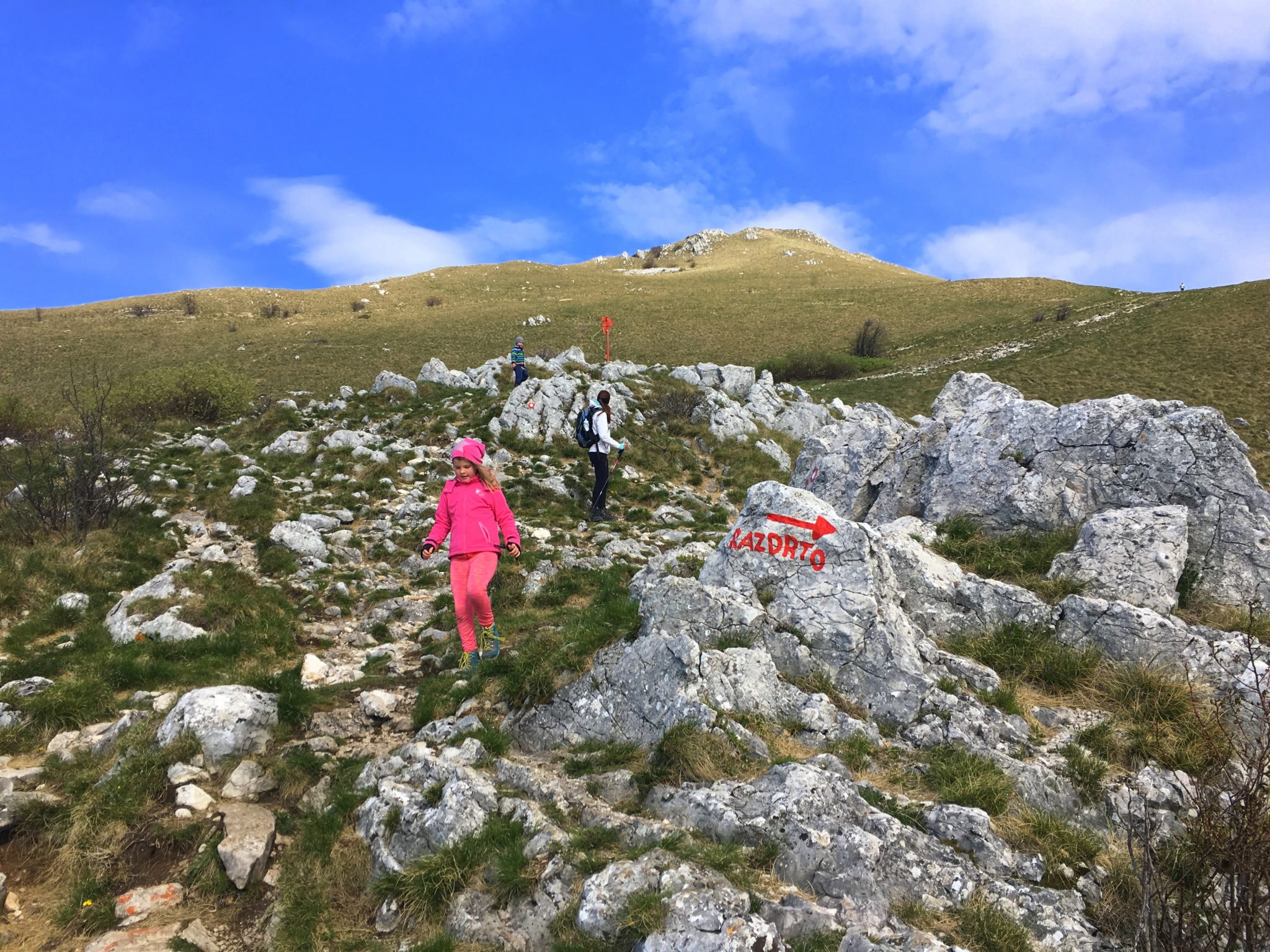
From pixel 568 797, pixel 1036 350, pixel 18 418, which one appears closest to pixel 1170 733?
pixel 568 797

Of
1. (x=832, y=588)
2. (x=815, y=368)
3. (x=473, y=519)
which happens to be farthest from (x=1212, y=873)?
(x=815, y=368)

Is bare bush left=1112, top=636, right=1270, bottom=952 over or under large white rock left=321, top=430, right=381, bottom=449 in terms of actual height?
under

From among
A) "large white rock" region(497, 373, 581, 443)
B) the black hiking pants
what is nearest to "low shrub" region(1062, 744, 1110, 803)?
the black hiking pants

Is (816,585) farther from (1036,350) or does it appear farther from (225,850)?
(1036,350)

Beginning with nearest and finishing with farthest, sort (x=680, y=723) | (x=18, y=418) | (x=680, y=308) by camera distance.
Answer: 1. (x=680, y=723)
2. (x=18, y=418)
3. (x=680, y=308)

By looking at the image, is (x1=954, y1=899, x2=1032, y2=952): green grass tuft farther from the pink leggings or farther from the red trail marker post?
the red trail marker post

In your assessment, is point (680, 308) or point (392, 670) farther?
Answer: point (680, 308)

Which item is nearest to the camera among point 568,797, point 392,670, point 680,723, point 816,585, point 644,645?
point 568,797

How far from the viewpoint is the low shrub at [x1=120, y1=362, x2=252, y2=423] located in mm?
24641

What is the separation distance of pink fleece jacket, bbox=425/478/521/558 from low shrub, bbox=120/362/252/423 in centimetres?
2153

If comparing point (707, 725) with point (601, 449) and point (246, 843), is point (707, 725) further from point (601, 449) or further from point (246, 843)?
point (601, 449)

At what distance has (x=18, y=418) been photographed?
22609 millimetres

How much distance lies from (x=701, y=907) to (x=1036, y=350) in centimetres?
5441

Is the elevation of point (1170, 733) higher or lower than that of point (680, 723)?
lower
